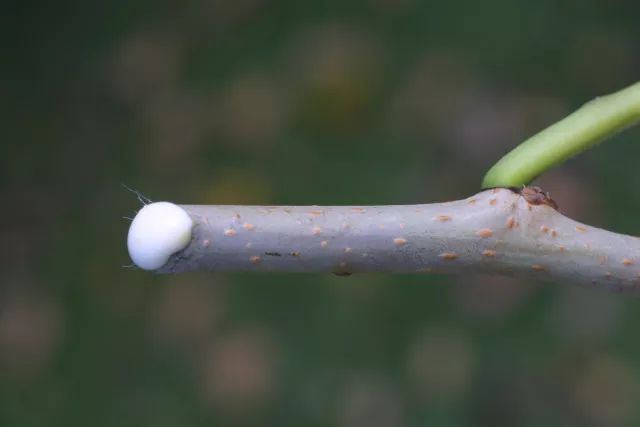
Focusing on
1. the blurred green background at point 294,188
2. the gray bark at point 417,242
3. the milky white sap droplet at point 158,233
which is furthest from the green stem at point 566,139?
the blurred green background at point 294,188

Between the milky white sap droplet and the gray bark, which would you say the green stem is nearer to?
the gray bark

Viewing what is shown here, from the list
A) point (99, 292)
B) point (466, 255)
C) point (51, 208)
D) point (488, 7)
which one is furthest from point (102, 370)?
point (466, 255)

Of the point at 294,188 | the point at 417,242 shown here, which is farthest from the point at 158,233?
the point at 294,188

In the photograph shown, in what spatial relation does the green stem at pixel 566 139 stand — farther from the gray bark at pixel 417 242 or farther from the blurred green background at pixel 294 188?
the blurred green background at pixel 294 188

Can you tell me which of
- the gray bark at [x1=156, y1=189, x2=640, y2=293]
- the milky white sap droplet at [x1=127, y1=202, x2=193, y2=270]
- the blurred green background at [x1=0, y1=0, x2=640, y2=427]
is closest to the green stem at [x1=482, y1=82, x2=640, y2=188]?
the gray bark at [x1=156, y1=189, x2=640, y2=293]

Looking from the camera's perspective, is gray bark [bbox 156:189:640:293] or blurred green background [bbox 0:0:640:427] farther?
blurred green background [bbox 0:0:640:427]

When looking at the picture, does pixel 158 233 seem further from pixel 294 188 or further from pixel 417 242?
pixel 294 188
